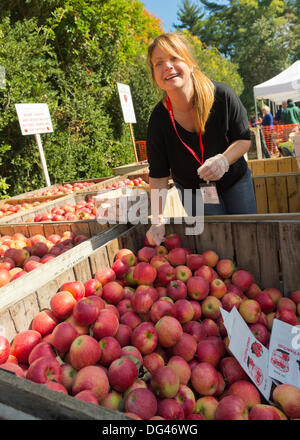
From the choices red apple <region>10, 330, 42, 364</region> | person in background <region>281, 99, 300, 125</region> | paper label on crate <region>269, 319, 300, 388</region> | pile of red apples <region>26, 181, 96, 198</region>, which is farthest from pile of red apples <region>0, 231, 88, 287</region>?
person in background <region>281, 99, 300, 125</region>

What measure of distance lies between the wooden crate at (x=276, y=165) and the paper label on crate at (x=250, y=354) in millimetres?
3633

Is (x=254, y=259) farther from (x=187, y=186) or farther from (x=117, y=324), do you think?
(x=117, y=324)

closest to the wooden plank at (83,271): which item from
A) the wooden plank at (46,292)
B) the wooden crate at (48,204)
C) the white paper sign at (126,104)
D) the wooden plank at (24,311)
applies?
the wooden plank at (46,292)

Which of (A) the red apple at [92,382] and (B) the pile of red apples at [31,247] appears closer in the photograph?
(A) the red apple at [92,382]

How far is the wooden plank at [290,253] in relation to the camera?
1931mm

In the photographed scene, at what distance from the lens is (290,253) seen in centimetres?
196

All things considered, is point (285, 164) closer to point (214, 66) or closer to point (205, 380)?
point (205, 380)

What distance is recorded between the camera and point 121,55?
36.0 ft

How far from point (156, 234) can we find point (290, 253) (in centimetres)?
87

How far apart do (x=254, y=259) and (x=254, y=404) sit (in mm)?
973

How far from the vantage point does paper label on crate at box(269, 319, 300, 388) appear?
4.66 feet

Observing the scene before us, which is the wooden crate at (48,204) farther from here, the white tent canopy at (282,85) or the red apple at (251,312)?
the white tent canopy at (282,85)

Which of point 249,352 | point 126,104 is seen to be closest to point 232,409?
point 249,352
